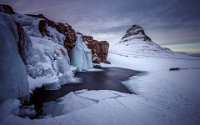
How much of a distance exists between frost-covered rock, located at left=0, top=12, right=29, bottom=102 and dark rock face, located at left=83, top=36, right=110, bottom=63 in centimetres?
3159

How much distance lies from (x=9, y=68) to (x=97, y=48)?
36.2 meters

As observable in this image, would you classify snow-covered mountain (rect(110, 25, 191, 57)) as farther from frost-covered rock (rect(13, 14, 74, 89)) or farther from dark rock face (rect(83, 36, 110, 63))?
frost-covered rock (rect(13, 14, 74, 89))

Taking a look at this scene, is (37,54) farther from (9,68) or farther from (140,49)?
(140,49)

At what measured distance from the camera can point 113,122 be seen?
5637mm

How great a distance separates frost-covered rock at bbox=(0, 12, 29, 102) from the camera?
632cm

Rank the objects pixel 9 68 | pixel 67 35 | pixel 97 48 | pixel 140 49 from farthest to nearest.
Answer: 1. pixel 140 49
2. pixel 97 48
3. pixel 67 35
4. pixel 9 68

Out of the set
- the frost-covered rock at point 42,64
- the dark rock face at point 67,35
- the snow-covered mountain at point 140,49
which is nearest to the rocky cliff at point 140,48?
the snow-covered mountain at point 140,49

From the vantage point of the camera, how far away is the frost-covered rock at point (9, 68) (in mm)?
6316

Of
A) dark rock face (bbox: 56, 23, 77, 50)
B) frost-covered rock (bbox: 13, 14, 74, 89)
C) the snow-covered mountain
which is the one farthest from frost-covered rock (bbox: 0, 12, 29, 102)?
the snow-covered mountain

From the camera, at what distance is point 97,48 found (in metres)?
42.3

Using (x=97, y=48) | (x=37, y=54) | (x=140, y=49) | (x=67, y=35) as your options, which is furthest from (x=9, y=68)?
(x=140, y=49)

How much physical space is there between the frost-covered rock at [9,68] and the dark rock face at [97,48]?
1244 inches

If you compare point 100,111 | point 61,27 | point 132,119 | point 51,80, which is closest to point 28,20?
point 61,27

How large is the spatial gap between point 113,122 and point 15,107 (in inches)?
195
